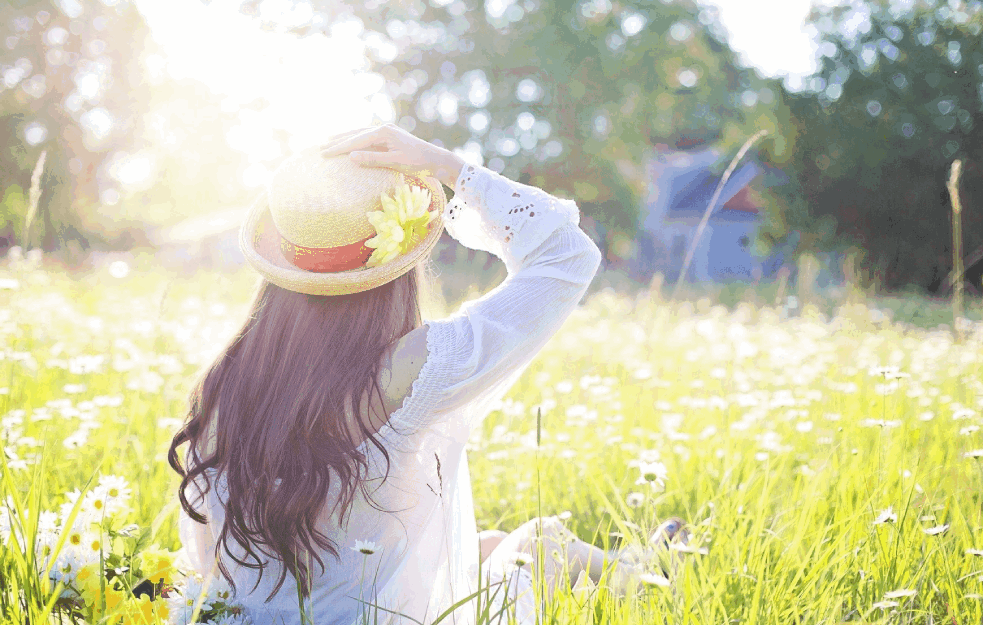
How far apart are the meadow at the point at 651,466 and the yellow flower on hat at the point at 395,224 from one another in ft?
0.82

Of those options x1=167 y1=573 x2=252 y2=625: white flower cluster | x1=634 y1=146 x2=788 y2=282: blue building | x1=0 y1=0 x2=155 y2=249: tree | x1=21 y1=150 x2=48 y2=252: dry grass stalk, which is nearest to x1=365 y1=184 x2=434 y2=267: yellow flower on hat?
x1=167 y1=573 x2=252 y2=625: white flower cluster

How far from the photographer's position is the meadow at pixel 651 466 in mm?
1512

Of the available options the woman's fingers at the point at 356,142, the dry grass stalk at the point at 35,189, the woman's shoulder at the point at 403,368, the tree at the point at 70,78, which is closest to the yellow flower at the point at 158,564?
the woman's shoulder at the point at 403,368

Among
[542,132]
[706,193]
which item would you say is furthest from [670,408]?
[706,193]

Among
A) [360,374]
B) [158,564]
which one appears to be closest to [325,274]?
[360,374]

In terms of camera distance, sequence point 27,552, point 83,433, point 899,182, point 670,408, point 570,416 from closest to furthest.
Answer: point 27,552
point 83,433
point 570,416
point 670,408
point 899,182

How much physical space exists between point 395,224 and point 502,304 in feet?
0.92

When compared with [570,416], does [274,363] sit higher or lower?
higher

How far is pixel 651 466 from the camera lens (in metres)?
1.60

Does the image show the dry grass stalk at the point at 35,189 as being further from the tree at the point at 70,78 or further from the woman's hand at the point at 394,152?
the tree at the point at 70,78

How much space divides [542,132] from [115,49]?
39.3ft

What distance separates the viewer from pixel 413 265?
1.60m

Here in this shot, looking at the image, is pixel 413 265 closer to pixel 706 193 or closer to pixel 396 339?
pixel 396 339

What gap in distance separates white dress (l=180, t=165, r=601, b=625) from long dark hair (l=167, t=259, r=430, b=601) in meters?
0.06
